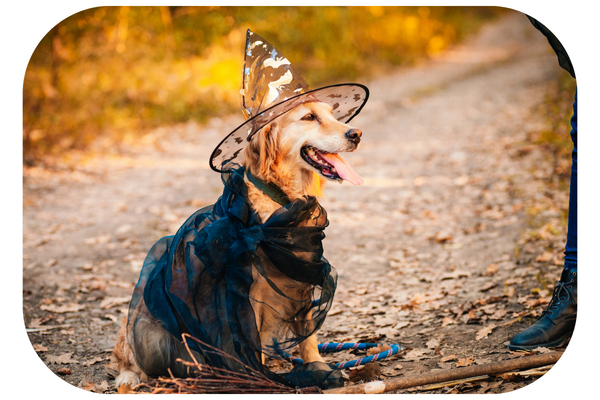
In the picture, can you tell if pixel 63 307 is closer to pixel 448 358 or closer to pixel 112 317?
pixel 112 317

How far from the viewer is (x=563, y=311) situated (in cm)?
291

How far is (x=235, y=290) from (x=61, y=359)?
4.63ft

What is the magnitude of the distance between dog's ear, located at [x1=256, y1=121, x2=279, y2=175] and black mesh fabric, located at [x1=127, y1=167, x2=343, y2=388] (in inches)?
4.9

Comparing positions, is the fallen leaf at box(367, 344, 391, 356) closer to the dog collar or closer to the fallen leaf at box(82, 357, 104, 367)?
the dog collar

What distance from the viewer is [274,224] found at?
7.86ft

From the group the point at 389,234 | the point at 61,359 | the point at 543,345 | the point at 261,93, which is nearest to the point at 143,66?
the point at 389,234

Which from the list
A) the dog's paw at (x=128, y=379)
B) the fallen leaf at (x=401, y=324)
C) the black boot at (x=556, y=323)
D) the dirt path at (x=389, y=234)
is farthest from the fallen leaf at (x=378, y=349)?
the dog's paw at (x=128, y=379)

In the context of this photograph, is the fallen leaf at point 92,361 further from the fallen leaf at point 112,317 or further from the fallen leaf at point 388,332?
the fallen leaf at point 388,332

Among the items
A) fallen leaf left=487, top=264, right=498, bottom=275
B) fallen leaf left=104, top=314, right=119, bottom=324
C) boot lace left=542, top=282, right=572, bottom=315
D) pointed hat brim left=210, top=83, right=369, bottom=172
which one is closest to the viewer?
pointed hat brim left=210, top=83, right=369, bottom=172

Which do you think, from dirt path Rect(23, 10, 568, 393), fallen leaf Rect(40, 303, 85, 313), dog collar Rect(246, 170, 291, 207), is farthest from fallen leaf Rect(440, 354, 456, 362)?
fallen leaf Rect(40, 303, 85, 313)

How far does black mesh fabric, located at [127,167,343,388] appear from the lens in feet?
7.79

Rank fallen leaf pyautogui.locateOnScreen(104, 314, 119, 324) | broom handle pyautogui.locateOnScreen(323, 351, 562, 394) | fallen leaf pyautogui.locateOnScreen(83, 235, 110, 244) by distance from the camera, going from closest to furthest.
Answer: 1. broom handle pyautogui.locateOnScreen(323, 351, 562, 394)
2. fallen leaf pyautogui.locateOnScreen(104, 314, 119, 324)
3. fallen leaf pyautogui.locateOnScreen(83, 235, 110, 244)

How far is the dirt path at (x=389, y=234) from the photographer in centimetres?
318

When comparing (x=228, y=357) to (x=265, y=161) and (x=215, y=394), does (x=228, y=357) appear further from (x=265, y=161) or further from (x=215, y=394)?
(x=265, y=161)
